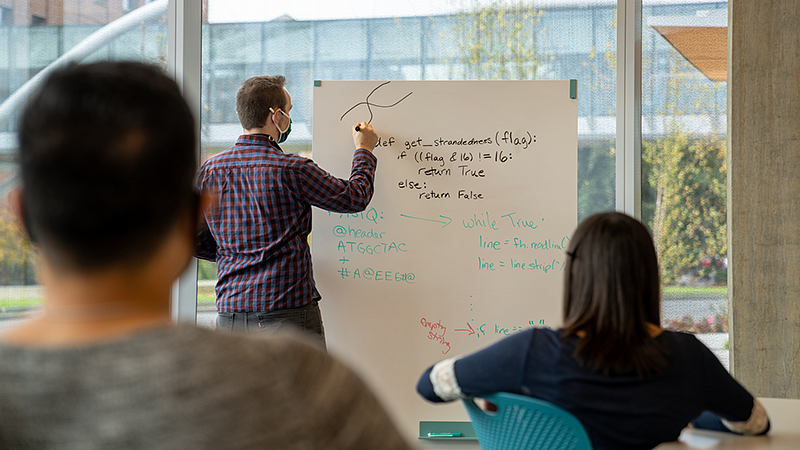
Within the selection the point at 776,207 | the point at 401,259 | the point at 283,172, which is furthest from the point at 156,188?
the point at 776,207

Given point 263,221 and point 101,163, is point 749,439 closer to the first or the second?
point 101,163

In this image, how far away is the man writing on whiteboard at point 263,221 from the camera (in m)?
2.15

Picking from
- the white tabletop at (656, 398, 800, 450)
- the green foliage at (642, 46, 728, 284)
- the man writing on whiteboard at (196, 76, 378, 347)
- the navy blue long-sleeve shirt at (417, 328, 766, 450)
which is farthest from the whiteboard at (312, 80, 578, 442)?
the navy blue long-sleeve shirt at (417, 328, 766, 450)

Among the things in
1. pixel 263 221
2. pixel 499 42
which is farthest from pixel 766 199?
pixel 263 221

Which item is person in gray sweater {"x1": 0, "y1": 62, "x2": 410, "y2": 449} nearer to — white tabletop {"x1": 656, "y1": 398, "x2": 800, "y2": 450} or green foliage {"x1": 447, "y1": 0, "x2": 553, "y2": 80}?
white tabletop {"x1": 656, "y1": 398, "x2": 800, "y2": 450}

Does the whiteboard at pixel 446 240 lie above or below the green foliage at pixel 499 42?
below

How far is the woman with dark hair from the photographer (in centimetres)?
121

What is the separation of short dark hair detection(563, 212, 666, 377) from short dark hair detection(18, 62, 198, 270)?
964 millimetres

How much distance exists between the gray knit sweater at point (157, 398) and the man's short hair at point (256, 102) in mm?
1876

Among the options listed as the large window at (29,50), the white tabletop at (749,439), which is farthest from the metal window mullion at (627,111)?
the large window at (29,50)

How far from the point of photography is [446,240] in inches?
97.3

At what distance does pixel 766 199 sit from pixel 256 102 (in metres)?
2.17

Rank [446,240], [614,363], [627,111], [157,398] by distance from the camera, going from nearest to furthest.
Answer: [157,398]
[614,363]
[446,240]
[627,111]

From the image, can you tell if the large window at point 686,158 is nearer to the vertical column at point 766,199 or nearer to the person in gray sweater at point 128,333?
the vertical column at point 766,199
